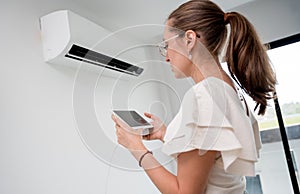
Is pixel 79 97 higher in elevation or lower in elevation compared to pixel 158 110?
higher

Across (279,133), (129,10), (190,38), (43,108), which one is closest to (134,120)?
(190,38)

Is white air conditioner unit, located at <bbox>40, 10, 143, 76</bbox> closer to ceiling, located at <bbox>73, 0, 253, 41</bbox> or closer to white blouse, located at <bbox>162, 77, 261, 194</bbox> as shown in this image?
ceiling, located at <bbox>73, 0, 253, 41</bbox>

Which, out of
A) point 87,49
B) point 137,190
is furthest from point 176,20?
point 137,190

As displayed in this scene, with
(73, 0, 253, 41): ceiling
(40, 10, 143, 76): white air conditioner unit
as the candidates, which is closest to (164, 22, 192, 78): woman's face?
(40, 10, 143, 76): white air conditioner unit

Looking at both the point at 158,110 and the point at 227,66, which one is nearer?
the point at 227,66

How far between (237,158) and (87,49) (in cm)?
119

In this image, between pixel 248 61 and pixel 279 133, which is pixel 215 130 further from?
pixel 279 133

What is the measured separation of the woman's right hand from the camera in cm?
91

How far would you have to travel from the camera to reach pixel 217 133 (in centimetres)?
70

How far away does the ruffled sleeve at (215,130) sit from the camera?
0.69 meters

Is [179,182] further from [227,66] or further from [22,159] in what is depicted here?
[22,159]

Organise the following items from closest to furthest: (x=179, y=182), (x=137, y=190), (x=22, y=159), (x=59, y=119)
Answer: (x=179, y=182), (x=22, y=159), (x=59, y=119), (x=137, y=190)

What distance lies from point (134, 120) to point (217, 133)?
28 centimetres

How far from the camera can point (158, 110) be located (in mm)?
1051
